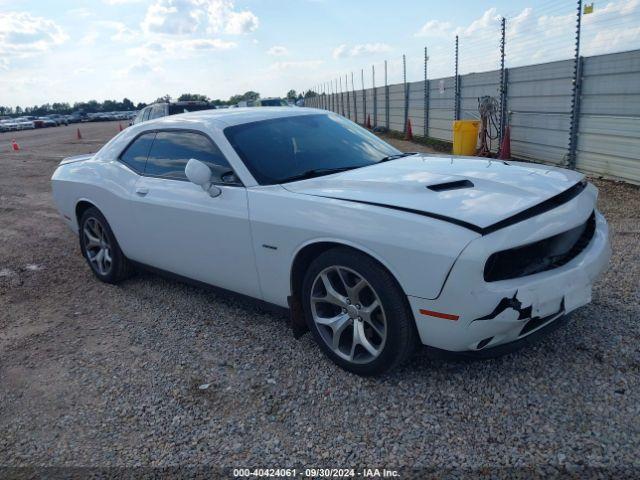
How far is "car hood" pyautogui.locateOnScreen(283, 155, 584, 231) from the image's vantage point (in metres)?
2.61

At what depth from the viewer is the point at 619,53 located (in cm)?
813

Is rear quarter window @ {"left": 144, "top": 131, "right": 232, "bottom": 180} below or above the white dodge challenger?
above

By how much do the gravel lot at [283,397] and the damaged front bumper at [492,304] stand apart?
0.36m

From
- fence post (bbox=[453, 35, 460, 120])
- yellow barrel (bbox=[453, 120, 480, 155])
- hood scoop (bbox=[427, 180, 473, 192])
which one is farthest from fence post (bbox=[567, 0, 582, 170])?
hood scoop (bbox=[427, 180, 473, 192])

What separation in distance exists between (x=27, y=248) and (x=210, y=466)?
17.1ft

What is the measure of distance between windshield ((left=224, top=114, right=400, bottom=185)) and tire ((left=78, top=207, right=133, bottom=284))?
1.79 meters

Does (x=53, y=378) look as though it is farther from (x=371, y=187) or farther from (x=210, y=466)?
(x=371, y=187)

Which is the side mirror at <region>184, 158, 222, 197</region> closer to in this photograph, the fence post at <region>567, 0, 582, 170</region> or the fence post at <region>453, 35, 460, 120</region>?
the fence post at <region>567, 0, 582, 170</region>

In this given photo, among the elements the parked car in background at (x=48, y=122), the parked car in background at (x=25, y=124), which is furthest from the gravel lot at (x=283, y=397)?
the parked car in background at (x=48, y=122)

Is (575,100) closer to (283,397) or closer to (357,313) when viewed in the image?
(357,313)

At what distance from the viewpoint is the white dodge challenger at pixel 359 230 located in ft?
8.23

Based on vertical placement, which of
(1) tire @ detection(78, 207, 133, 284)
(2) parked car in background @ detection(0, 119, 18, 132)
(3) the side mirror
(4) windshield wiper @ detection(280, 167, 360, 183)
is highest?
(3) the side mirror

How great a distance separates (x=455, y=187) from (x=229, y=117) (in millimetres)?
1857

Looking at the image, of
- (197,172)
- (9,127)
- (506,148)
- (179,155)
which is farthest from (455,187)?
→ (9,127)
